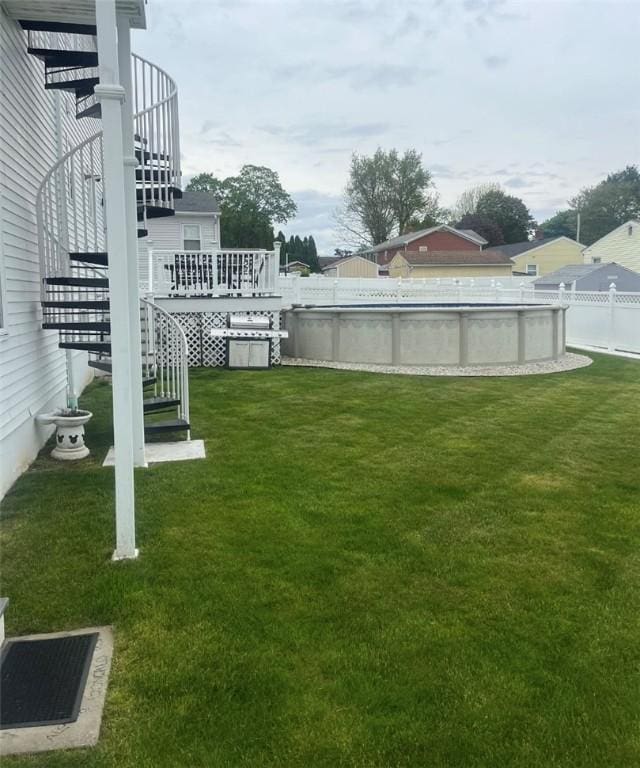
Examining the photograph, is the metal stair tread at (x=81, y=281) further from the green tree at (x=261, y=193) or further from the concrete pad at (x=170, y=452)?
the green tree at (x=261, y=193)

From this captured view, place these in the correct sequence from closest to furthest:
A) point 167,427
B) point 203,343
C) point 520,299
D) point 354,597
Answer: point 354,597, point 167,427, point 203,343, point 520,299

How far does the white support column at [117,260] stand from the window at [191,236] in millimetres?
20613

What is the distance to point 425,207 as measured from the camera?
52.3 metres

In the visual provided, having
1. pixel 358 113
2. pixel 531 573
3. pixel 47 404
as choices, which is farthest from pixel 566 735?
pixel 358 113

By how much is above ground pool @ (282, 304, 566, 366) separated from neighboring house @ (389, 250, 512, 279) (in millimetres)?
29216

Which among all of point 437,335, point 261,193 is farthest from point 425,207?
point 437,335

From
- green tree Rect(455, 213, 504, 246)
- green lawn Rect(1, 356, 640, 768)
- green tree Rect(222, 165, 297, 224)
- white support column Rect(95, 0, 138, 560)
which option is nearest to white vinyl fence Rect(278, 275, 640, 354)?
green lawn Rect(1, 356, 640, 768)

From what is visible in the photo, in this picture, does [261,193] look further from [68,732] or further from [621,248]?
[68,732]

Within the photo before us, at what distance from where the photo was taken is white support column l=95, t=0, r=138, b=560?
352cm

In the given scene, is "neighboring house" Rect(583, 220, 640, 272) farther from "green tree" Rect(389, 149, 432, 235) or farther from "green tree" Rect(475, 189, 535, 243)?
"green tree" Rect(475, 189, 535, 243)

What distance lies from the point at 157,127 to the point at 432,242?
39688 millimetres

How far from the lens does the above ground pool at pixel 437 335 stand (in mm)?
11086

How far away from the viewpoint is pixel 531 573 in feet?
11.6

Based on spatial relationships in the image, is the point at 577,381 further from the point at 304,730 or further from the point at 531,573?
the point at 304,730
